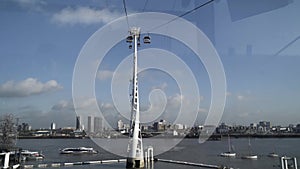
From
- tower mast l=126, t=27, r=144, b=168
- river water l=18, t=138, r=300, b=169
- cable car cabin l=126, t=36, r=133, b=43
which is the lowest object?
river water l=18, t=138, r=300, b=169

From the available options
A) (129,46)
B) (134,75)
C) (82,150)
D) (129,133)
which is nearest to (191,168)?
(129,133)

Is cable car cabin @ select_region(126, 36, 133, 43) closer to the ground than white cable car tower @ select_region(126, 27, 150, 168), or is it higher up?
higher up

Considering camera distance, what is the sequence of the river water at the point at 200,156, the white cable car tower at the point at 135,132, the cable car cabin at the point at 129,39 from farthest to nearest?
the river water at the point at 200,156 → the white cable car tower at the point at 135,132 → the cable car cabin at the point at 129,39

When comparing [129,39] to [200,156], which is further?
[200,156]

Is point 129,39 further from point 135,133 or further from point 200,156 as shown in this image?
point 200,156

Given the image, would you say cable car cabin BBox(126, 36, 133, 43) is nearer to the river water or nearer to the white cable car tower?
the white cable car tower

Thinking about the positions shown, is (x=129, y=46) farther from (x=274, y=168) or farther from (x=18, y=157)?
(x=274, y=168)

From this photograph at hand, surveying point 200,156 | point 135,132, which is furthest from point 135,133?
point 200,156

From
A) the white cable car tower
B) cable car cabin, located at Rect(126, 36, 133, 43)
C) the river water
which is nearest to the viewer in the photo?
cable car cabin, located at Rect(126, 36, 133, 43)

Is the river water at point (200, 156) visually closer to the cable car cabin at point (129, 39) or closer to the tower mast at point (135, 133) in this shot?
the tower mast at point (135, 133)

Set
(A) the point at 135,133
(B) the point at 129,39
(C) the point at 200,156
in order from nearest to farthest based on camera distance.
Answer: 1. (B) the point at 129,39
2. (A) the point at 135,133
3. (C) the point at 200,156

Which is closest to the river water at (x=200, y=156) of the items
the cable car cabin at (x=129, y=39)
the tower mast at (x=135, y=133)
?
the tower mast at (x=135, y=133)

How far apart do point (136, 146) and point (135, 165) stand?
23.8 inches

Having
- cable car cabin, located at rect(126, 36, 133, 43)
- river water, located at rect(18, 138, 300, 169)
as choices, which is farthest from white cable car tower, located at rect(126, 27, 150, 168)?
river water, located at rect(18, 138, 300, 169)
